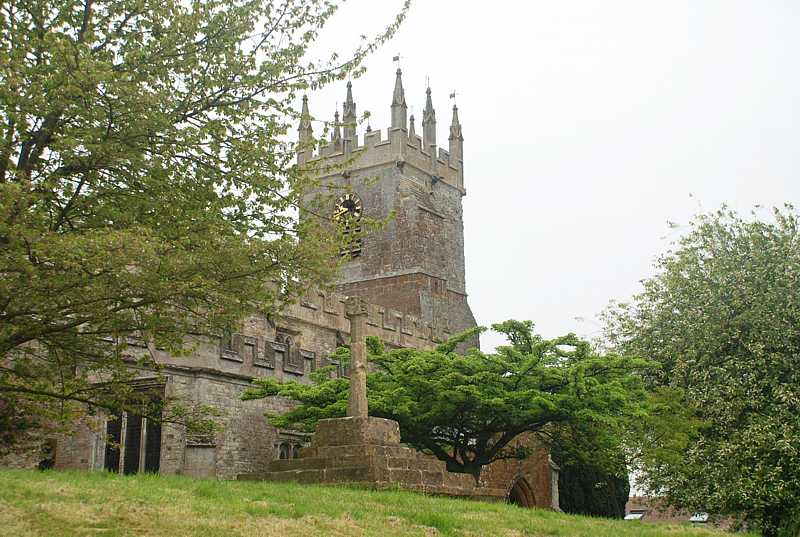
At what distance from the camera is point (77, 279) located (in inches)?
355

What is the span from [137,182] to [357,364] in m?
4.50

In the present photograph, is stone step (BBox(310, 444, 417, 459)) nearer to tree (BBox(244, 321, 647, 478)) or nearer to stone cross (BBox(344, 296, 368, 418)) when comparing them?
stone cross (BBox(344, 296, 368, 418))

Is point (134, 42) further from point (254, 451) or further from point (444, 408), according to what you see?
point (254, 451)

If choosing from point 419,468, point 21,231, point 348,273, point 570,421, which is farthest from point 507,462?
point 348,273

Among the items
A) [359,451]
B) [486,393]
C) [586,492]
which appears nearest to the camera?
[359,451]

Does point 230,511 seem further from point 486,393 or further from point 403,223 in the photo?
point 403,223

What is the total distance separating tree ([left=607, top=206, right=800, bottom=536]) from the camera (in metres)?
19.8

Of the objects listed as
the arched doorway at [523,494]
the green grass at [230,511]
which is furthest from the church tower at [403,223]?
the green grass at [230,511]

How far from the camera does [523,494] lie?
24.5m

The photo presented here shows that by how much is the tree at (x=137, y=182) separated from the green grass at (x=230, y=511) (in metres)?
1.45

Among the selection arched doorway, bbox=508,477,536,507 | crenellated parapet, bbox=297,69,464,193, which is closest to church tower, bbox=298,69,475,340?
crenellated parapet, bbox=297,69,464,193

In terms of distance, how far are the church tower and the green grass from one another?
27.5 metres

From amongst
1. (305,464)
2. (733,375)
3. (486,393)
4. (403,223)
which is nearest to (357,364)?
(305,464)

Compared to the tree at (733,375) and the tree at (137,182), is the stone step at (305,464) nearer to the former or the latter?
the tree at (137,182)
